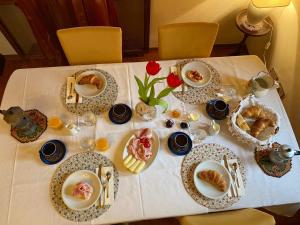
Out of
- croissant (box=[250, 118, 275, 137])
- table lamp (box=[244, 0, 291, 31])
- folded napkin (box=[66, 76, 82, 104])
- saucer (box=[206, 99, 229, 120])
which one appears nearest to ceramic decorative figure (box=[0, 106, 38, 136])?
folded napkin (box=[66, 76, 82, 104])

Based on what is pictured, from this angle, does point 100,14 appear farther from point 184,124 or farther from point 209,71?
point 184,124

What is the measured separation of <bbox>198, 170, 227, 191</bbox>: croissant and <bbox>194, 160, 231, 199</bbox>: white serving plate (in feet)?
0.05

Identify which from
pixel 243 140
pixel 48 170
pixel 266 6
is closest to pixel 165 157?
pixel 243 140

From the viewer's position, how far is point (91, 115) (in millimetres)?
1425

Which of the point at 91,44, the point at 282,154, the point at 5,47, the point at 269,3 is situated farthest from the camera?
the point at 5,47

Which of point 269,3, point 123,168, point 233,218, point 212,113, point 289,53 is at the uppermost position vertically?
point 269,3

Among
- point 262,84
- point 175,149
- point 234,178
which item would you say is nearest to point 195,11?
point 262,84

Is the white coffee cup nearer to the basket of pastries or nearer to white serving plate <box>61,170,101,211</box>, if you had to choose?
the basket of pastries

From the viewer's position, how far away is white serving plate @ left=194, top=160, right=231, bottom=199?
1.26 metres

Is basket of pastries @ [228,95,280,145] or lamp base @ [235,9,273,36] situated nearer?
basket of pastries @ [228,95,280,145]

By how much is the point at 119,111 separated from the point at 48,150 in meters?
0.39

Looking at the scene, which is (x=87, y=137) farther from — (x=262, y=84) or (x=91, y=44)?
(x=262, y=84)

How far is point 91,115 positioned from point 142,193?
479mm

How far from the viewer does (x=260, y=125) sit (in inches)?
54.0
